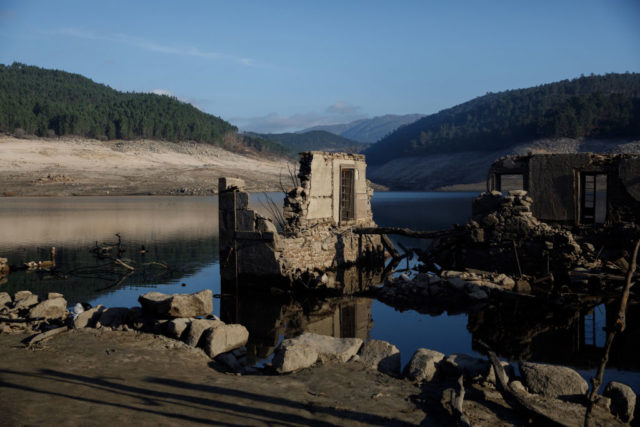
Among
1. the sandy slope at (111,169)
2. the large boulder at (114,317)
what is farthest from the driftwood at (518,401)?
the sandy slope at (111,169)

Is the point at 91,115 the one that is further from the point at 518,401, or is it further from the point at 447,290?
the point at 518,401

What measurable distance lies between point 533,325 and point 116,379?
369 inches

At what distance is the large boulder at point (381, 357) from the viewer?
329 inches

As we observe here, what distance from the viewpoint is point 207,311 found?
11328 mm

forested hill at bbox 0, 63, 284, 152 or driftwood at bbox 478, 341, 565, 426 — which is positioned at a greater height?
forested hill at bbox 0, 63, 284, 152

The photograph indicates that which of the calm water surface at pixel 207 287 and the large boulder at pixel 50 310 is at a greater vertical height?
the large boulder at pixel 50 310

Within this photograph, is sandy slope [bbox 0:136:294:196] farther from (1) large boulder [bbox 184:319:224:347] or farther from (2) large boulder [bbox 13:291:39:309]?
(1) large boulder [bbox 184:319:224:347]

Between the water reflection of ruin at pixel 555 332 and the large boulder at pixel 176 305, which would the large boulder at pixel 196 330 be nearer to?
the large boulder at pixel 176 305

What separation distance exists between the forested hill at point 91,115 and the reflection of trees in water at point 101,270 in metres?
61.7

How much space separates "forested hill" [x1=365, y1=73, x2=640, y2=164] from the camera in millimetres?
72931

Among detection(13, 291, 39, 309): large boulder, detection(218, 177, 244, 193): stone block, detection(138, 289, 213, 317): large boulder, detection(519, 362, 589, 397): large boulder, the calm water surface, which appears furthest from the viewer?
detection(218, 177, 244, 193): stone block

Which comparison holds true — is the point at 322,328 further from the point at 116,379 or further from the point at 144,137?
the point at 144,137

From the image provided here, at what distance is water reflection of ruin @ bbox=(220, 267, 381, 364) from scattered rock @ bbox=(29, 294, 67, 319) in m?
3.90

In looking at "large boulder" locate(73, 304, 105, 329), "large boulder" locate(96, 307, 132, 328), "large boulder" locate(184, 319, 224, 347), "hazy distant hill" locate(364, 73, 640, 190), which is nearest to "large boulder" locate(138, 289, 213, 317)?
"large boulder" locate(96, 307, 132, 328)
